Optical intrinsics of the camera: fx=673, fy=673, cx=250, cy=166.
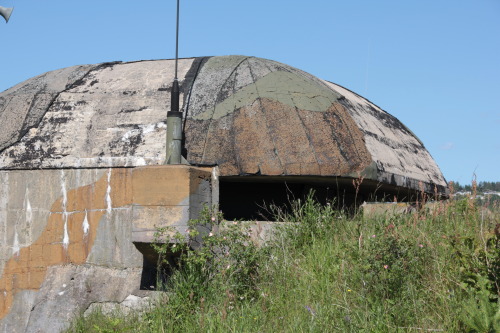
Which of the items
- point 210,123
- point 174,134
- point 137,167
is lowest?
point 137,167

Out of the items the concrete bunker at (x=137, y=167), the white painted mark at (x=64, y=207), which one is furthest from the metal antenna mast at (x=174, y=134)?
the white painted mark at (x=64, y=207)

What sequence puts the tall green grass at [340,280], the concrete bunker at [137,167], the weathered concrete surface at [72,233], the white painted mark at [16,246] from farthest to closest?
the white painted mark at [16,246] < the concrete bunker at [137,167] < the weathered concrete surface at [72,233] < the tall green grass at [340,280]

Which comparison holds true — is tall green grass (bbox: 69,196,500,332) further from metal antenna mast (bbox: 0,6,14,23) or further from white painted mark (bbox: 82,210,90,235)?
metal antenna mast (bbox: 0,6,14,23)

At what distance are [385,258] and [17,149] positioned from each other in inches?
173

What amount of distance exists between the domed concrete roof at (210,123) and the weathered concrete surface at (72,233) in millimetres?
228

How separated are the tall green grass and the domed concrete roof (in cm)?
75

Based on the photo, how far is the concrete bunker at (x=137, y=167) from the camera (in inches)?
264

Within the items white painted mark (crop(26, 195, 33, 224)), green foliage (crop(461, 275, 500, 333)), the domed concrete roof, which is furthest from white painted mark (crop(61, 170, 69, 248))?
green foliage (crop(461, 275, 500, 333))

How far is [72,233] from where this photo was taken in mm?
6996

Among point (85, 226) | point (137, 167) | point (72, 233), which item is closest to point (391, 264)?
point (137, 167)

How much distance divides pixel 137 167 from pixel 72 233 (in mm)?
1083

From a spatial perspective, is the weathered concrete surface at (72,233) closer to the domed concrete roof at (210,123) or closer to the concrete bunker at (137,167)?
the concrete bunker at (137,167)

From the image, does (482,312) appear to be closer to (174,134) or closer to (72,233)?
(174,134)

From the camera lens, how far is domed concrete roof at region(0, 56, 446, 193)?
6.96 meters
